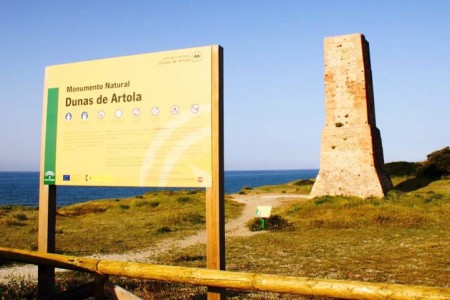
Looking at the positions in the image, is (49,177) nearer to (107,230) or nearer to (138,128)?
(138,128)

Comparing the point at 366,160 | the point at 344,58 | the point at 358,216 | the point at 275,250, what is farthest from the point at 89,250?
the point at 344,58

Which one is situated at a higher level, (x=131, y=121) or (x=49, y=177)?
(x=131, y=121)

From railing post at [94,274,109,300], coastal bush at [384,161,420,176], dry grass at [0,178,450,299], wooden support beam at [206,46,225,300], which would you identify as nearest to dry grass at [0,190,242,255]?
dry grass at [0,178,450,299]

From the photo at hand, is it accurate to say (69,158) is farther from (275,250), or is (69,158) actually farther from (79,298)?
(275,250)

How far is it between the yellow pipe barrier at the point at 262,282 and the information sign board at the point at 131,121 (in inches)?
39.8

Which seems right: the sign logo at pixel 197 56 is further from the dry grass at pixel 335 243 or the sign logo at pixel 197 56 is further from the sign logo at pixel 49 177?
the dry grass at pixel 335 243

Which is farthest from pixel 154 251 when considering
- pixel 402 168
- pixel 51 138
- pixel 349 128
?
pixel 402 168

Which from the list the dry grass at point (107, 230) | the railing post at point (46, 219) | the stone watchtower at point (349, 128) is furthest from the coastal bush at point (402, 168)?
the railing post at point (46, 219)

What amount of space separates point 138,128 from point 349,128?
1914cm

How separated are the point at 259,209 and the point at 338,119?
8.97 meters

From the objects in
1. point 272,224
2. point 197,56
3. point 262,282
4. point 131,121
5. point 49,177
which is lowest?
point 272,224

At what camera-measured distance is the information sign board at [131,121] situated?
4535 millimetres

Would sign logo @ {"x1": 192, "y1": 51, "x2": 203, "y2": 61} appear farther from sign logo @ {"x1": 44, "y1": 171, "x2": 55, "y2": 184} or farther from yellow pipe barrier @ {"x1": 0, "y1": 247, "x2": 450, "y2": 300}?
sign logo @ {"x1": 44, "y1": 171, "x2": 55, "y2": 184}

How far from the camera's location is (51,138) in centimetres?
550
